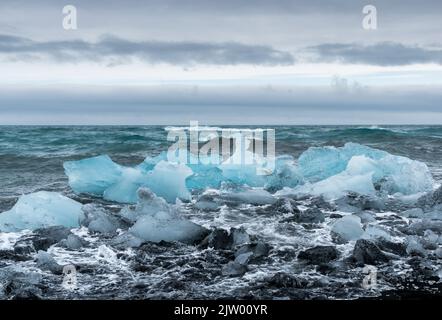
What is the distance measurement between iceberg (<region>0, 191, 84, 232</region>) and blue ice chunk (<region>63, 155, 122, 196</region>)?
2643 millimetres

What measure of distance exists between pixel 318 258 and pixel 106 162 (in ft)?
22.8

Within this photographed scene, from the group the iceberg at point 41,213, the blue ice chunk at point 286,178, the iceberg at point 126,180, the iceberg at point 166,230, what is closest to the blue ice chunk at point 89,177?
the iceberg at point 126,180

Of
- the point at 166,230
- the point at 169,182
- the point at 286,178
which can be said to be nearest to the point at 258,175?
the point at 286,178

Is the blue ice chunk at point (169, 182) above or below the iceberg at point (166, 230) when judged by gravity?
above

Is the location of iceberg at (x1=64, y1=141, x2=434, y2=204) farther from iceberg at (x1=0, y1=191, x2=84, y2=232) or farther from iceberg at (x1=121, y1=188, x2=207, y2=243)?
iceberg at (x1=121, y1=188, x2=207, y2=243)

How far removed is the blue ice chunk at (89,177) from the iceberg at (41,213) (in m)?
2.64

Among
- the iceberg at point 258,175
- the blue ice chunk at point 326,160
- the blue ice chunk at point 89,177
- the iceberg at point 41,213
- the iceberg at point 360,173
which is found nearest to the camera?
the iceberg at point 41,213

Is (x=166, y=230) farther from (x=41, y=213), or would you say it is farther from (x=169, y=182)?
(x=169, y=182)

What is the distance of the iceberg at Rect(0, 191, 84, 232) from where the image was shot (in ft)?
25.2

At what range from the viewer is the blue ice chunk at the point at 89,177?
11109 mm

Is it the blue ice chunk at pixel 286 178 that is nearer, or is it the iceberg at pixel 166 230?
the iceberg at pixel 166 230

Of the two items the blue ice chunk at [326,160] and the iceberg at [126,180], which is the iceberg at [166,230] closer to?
the iceberg at [126,180]

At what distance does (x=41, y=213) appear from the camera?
26.2ft
